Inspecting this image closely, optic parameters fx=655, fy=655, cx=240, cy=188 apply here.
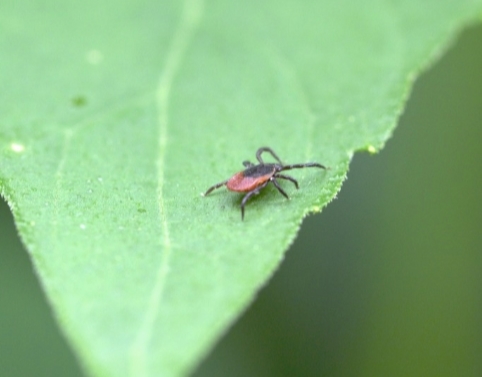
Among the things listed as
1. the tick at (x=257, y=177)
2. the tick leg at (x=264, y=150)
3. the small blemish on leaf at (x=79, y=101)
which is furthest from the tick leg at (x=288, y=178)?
the small blemish on leaf at (x=79, y=101)

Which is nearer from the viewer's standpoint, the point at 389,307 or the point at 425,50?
the point at 425,50

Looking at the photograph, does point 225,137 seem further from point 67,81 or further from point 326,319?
point 326,319

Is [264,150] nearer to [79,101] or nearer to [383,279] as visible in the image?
[79,101]

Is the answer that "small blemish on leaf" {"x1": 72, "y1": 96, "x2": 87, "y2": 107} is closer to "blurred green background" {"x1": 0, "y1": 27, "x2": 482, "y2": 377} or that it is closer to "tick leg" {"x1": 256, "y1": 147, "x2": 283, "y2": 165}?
"blurred green background" {"x1": 0, "y1": 27, "x2": 482, "y2": 377}

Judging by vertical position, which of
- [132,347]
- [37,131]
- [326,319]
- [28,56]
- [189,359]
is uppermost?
[28,56]

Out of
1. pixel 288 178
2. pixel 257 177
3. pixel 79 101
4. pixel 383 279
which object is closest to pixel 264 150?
pixel 257 177

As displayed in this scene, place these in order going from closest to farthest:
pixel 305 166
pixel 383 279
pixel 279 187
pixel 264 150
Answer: pixel 279 187 < pixel 305 166 < pixel 264 150 < pixel 383 279

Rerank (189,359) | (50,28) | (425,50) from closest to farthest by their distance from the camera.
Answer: (189,359)
(425,50)
(50,28)

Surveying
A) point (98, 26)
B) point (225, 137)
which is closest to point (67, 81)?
point (98, 26)

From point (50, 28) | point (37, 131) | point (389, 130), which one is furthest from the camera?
point (50, 28)
